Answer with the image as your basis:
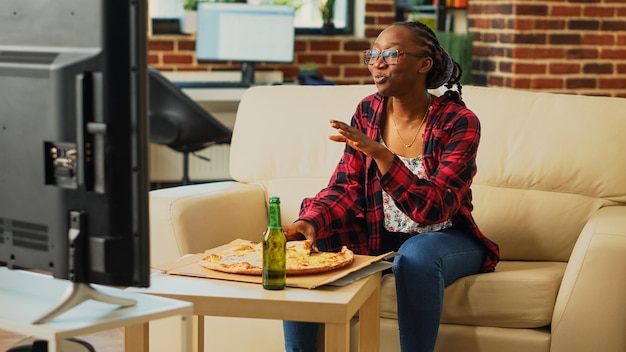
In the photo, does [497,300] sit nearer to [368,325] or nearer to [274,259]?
[368,325]

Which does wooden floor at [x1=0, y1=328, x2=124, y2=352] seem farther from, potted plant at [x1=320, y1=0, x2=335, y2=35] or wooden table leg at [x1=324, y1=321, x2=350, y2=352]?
potted plant at [x1=320, y1=0, x2=335, y2=35]

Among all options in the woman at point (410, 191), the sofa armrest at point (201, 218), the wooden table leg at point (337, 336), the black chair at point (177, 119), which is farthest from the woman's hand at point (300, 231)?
the black chair at point (177, 119)

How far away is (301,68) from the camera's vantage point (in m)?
6.07

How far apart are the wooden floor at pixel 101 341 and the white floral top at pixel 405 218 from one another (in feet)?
3.83

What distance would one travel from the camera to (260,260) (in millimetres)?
2381

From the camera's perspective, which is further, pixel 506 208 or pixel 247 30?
pixel 247 30

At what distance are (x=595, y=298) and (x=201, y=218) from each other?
1.13 meters

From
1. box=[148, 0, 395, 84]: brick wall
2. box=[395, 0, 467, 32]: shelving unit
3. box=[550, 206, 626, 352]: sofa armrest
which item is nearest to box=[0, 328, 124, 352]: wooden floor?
box=[550, 206, 626, 352]: sofa armrest

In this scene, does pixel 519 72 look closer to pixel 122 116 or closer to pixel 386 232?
pixel 386 232

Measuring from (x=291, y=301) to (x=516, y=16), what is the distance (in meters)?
3.34

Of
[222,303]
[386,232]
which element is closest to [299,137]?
[386,232]

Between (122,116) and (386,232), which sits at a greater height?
(122,116)

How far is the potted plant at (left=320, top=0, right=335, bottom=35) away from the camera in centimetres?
633

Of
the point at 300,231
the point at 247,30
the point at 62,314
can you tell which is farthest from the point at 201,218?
the point at 247,30
